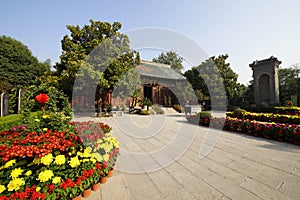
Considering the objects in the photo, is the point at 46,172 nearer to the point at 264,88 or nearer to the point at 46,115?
the point at 46,115

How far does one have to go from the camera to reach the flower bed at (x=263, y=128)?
452cm

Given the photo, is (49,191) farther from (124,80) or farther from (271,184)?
(124,80)

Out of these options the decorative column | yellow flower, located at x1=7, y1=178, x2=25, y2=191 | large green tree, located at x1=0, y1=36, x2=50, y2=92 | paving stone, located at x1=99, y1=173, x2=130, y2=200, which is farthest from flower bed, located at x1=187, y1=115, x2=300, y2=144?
large green tree, located at x1=0, y1=36, x2=50, y2=92

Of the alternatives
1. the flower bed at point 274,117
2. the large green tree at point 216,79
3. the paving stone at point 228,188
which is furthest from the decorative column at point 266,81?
the paving stone at point 228,188

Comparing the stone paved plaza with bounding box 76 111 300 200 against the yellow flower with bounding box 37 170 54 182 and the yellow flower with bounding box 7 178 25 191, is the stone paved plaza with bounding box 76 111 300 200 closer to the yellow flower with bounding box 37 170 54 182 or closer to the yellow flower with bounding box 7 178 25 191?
the yellow flower with bounding box 37 170 54 182

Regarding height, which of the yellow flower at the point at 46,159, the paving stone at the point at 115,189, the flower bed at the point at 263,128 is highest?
the yellow flower at the point at 46,159

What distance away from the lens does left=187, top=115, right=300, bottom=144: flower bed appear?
4520 millimetres

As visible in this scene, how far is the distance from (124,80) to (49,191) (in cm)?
934

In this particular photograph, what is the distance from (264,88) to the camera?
15023 mm

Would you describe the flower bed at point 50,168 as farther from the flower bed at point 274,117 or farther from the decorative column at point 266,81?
the decorative column at point 266,81

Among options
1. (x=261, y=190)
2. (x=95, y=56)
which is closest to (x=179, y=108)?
(x=95, y=56)

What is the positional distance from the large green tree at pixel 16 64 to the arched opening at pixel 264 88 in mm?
27662

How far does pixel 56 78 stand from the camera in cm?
1048

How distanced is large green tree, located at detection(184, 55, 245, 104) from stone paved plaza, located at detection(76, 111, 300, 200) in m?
15.5
